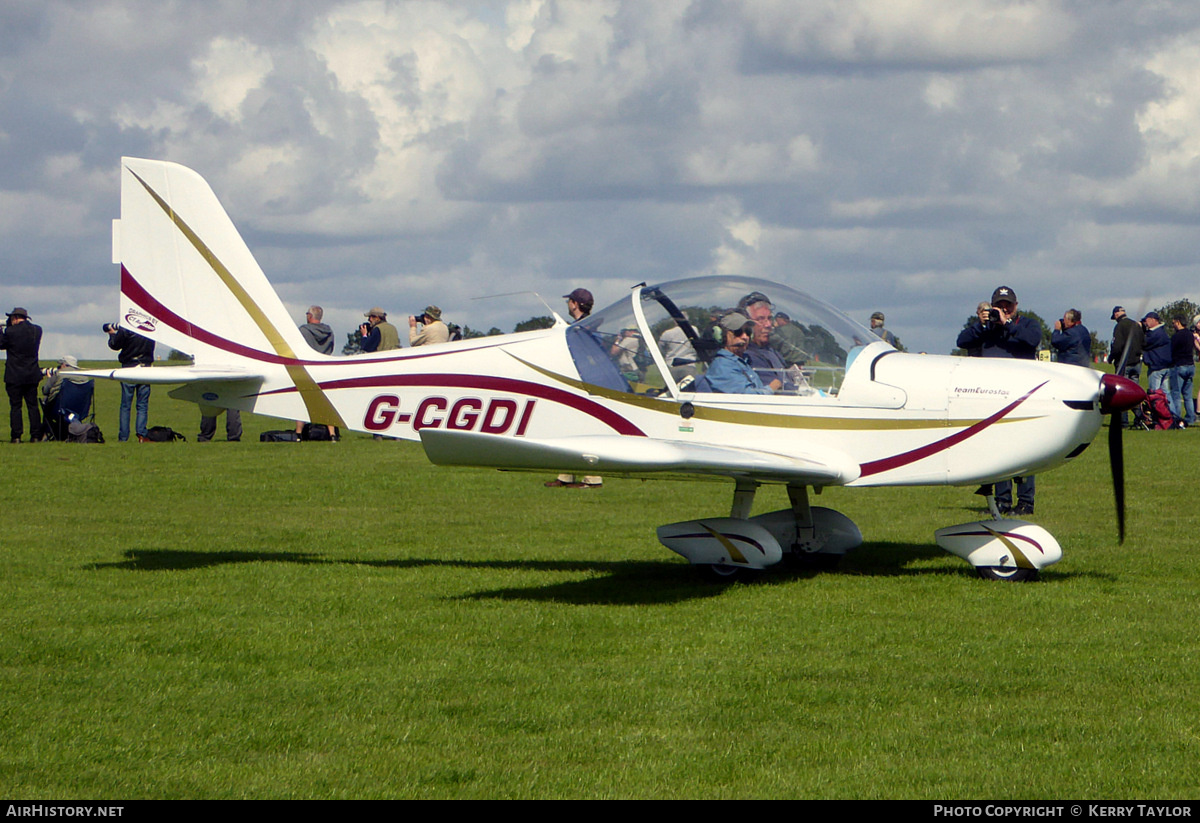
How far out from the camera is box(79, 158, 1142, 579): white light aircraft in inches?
323

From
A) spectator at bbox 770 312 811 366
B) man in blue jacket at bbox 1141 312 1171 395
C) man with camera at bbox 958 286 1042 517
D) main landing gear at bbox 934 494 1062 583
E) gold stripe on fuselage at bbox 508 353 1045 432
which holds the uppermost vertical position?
man in blue jacket at bbox 1141 312 1171 395

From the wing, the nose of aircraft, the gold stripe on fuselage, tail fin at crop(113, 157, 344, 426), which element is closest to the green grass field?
the wing

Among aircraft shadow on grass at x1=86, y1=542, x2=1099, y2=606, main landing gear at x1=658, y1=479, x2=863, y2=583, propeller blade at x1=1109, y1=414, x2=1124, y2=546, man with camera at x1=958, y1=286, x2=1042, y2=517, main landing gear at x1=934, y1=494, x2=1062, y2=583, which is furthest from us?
man with camera at x1=958, y1=286, x2=1042, y2=517

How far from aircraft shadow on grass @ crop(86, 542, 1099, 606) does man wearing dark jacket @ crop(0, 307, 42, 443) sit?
11.9 metres

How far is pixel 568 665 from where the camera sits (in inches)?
248

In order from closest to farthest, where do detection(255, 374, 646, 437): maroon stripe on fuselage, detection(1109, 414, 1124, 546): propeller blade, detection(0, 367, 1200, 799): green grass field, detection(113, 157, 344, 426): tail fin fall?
detection(0, 367, 1200, 799): green grass field < detection(1109, 414, 1124, 546): propeller blade < detection(255, 374, 646, 437): maroon stripe on fuselage < detection(113, 157, 344, 426): tail fin

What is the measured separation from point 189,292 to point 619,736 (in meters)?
6.89

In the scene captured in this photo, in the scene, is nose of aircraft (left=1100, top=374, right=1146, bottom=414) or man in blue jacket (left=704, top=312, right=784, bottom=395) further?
man in blue jacket (left=704, top=312, right=784, bottom=395)

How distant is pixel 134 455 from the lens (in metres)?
18.0

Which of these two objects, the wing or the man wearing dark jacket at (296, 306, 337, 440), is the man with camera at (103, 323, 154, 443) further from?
the wing

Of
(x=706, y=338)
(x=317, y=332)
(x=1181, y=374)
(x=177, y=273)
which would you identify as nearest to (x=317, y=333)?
(x=317, y=332)

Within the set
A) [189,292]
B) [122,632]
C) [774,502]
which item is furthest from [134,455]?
[122,632]

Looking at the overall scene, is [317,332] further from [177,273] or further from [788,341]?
[788,341]

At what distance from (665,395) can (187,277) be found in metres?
4.44
